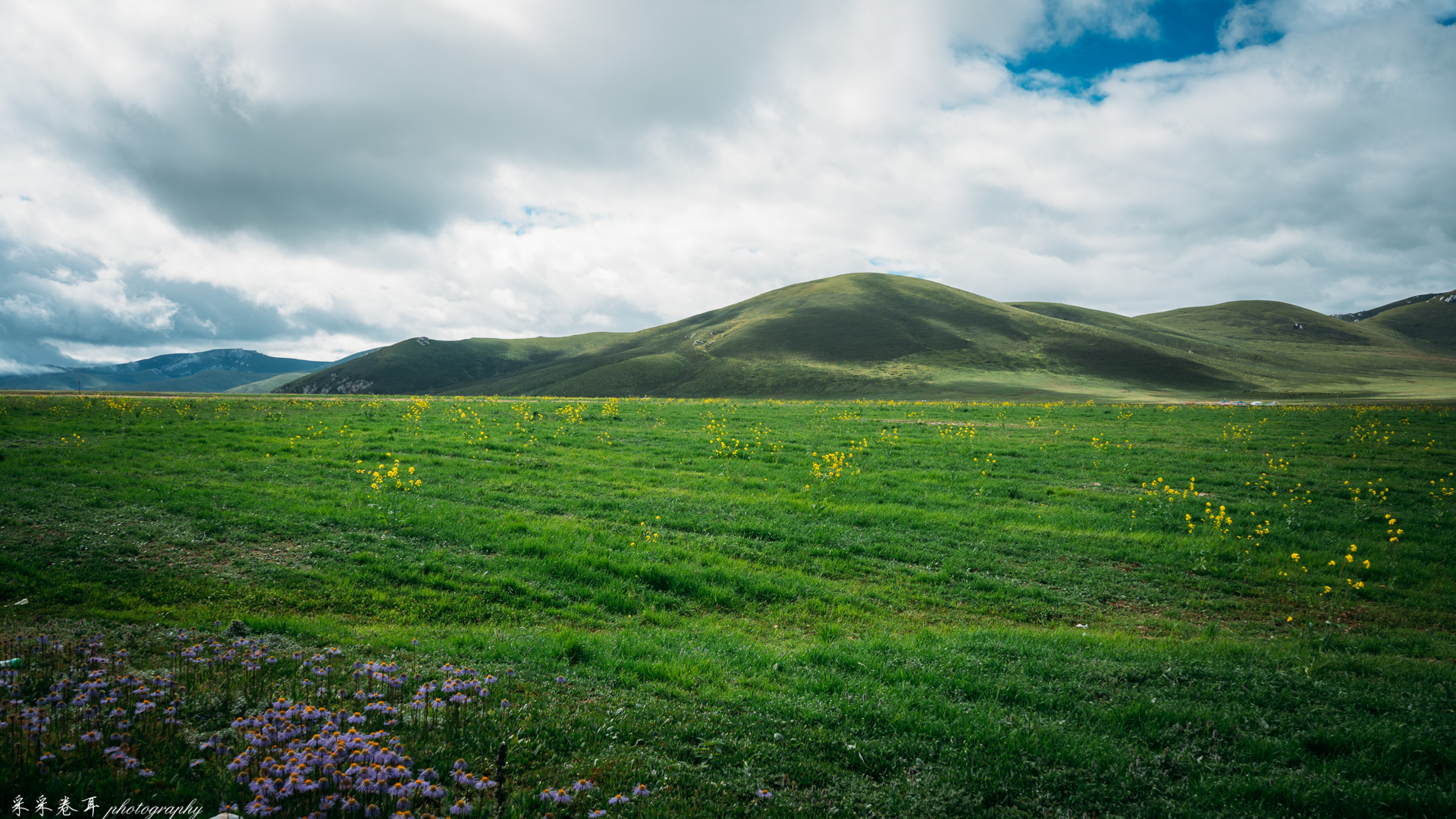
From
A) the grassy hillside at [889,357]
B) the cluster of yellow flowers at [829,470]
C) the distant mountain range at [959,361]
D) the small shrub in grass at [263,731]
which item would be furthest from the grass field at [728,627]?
the grassy hillside at [889,357]

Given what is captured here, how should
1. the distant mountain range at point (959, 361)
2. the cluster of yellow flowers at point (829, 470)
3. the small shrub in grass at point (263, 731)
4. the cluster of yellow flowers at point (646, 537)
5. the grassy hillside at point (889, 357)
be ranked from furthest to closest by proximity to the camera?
the grassy hillside at point (889, 357), the distant mountain range at point (959, 361), the cluster of yellow flowers at point (829, 470), the cluster of yellow flowers at point (646, 537), the small shrub in grass at point (263, 731)

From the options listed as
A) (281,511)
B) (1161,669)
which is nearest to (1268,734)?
(1161,669)

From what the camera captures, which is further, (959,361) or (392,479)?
(959,361)

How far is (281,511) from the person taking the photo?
13258 millimetres

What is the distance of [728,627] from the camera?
9.65m

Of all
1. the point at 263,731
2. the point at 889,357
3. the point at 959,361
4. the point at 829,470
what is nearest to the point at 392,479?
the point at 263,731

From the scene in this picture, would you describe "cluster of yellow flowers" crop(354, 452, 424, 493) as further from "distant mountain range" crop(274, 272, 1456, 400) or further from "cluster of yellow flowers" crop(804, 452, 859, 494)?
"distant mountain range" crop(274, 272, 1456, 400)

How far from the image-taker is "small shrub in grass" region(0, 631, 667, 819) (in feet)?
13.4

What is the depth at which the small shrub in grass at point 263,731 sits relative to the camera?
4098mm

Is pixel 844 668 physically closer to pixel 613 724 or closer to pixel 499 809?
pixel 613 724

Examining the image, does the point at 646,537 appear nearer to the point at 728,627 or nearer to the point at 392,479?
the point at 728,627

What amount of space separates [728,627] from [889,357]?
5135 inches

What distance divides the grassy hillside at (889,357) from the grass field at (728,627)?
82341mm

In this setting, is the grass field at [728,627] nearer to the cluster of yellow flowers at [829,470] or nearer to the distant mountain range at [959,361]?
the cluster of yellow flowers at [829,470]
